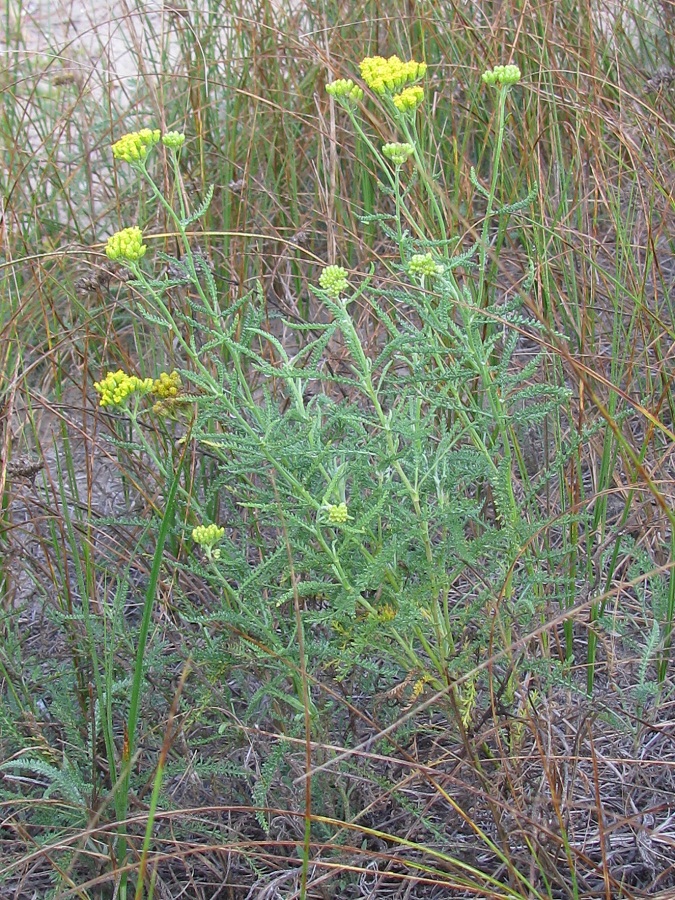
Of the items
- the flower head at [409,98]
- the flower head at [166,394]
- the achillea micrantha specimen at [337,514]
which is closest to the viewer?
the achillea micrantha specimen at [337,514]

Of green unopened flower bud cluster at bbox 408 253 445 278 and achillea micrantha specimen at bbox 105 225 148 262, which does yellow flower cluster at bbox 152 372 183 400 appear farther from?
green unopened flower bud cluster at bbox 408 253 445 278

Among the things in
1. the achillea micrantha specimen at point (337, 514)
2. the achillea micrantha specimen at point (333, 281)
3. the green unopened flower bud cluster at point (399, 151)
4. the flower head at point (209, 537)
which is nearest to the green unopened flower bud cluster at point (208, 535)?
the flower head at point (209, 537)

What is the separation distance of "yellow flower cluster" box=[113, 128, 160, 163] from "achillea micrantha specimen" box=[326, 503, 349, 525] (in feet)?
2.07

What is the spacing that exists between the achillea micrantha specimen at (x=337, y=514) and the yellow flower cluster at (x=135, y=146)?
63cm

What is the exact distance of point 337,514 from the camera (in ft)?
4.54

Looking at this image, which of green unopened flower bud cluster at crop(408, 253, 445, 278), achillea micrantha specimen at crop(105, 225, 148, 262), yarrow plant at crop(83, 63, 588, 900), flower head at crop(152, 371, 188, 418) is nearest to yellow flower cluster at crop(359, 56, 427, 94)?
yarrow plant at crop(83, 63, 588, 900)

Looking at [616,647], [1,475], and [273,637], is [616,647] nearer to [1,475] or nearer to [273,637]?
[273,637]

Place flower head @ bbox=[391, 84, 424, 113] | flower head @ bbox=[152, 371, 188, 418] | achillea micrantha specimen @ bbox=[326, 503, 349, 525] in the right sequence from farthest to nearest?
flower head @ bbox=[152, 371, 188, 418] < flower head @ bbox=[391, 84, 424, 113] < achillea micrantha specimen @ bbox=[326, 503, 349, 525]

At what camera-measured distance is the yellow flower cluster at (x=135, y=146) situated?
1.48 m

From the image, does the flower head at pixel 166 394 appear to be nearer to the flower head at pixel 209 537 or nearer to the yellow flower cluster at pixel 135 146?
the flower head at pixel 209 537

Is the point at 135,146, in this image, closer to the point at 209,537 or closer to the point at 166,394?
the point at 166,394

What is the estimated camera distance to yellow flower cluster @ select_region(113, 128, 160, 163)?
1476 mm

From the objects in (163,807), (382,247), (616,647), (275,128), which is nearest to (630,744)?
(616,647)

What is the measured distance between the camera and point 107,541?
2.19 meters
